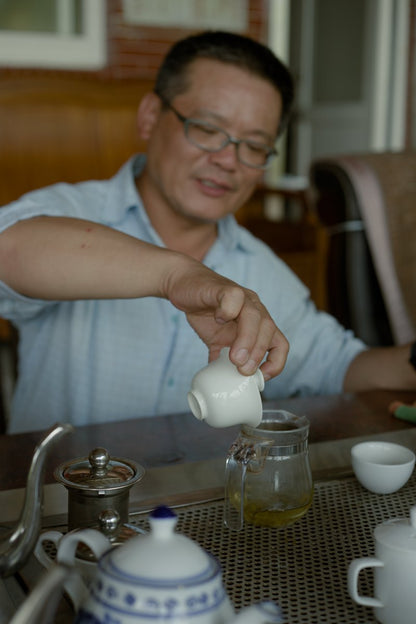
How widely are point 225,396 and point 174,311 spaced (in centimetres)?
80

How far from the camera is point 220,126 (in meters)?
1.57

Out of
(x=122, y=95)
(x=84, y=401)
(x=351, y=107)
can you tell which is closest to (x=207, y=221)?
(x=84, y=401)

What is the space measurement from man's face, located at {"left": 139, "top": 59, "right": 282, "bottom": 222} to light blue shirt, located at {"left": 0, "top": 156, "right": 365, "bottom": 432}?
0.10 meters

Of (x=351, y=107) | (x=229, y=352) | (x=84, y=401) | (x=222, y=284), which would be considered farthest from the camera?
(x=351, y=107)

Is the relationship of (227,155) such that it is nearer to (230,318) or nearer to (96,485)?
(230,318)

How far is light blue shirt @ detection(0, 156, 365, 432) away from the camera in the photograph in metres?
1.55

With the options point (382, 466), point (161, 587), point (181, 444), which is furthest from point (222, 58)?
point (161, 587)

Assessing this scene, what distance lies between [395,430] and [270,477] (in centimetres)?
41

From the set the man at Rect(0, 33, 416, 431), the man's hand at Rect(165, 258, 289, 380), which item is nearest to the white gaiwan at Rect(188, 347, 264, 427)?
the man's hand at Rect(165, 258, 289, 380)

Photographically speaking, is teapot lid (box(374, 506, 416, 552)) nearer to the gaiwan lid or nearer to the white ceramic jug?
the white ceramic jug

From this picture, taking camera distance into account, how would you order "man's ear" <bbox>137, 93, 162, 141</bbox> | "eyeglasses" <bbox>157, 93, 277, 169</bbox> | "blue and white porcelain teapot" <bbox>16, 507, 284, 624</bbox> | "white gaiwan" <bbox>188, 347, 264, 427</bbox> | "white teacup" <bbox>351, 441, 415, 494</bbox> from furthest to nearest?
"man's ear" <bbox>137, 93, 162, 141</bbox>, "eyeglasses" <bbox>157, 93, 277, 169</bbox>, "white teacup" <bbox>351, 441, 415, 494</bbox>, "white gaiwan" <bbox>188, 347, 264, 427</bbox>, "blue and white porcelain teapot" <bbox>16, 507, 284, 624</bbox>

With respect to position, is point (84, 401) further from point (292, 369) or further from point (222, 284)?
point (222, 284)

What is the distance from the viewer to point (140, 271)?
1.06 metres

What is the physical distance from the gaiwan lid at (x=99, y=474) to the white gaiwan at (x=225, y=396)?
9 cm
